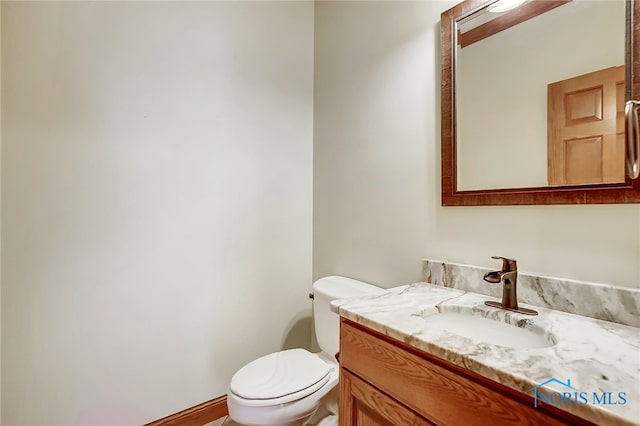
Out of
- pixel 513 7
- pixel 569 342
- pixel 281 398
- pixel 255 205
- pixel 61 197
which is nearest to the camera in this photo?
pixel 569 342

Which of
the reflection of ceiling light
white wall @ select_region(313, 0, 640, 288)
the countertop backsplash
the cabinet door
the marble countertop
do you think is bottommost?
the cabinet door

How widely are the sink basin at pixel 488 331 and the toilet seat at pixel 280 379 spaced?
620 mm

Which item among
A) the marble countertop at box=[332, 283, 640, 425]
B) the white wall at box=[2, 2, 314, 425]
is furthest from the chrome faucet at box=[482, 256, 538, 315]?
the white wall at box=[2, 2, 314, 425]

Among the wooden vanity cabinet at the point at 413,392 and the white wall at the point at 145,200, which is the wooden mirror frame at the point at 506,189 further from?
the white wall at the point at 145,200

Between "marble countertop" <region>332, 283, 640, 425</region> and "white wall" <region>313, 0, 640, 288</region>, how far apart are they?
0.21 meters

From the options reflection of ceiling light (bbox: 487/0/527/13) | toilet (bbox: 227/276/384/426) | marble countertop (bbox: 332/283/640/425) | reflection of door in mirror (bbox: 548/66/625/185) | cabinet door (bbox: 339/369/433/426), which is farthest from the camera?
toilet (bbox: 227/276/384/426)

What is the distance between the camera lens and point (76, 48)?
131 cm

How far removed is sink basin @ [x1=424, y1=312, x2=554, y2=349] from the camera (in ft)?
2.74

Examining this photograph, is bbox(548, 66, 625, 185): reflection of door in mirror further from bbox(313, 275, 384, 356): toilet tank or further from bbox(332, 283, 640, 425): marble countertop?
bbox(313, 275, 384, 356): toilet tank

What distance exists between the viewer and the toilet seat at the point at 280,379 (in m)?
1.18

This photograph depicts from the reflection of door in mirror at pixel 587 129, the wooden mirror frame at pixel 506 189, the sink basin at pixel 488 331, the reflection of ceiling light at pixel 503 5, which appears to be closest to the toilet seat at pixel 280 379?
the sink basin at pixel 488 331

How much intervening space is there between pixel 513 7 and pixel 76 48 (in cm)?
176

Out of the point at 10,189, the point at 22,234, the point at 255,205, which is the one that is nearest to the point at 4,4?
the point at 10,189

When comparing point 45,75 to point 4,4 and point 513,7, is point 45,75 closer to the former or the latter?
point 4,4
